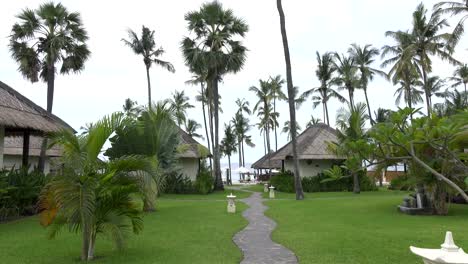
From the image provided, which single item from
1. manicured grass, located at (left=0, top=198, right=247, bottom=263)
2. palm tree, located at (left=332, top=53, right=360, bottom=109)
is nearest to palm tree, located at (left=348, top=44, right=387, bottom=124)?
palm tree, located at (left=332, top=53, right=360, bottom=109)

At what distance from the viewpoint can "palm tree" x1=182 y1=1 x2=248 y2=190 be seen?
28.0m

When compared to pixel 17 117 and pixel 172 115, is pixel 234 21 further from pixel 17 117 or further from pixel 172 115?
pixel 17 117

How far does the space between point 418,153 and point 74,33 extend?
51.6 ft

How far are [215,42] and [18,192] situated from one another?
56.3 feet

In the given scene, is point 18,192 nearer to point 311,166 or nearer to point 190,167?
point 190,167

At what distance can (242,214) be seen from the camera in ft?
50.5

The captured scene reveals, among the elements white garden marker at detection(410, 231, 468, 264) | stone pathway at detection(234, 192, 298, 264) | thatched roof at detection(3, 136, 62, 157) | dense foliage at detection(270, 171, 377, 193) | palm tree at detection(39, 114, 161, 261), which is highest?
thatched roof at detection(3, 136, 62, 157)

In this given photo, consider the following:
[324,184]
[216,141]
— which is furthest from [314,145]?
[216,141]

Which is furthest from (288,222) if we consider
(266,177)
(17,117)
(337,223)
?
(266,177)

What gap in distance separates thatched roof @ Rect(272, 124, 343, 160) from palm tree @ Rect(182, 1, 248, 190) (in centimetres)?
636

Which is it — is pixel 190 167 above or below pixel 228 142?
below

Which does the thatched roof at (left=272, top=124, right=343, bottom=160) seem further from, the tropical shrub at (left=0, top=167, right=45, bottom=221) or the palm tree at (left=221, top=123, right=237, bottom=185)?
the palm tree at (left=221, top=123, right=237, bottom=185)

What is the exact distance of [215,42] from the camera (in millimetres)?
28344

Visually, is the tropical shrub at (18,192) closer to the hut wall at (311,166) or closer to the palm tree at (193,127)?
the hut wall at (311,166)
